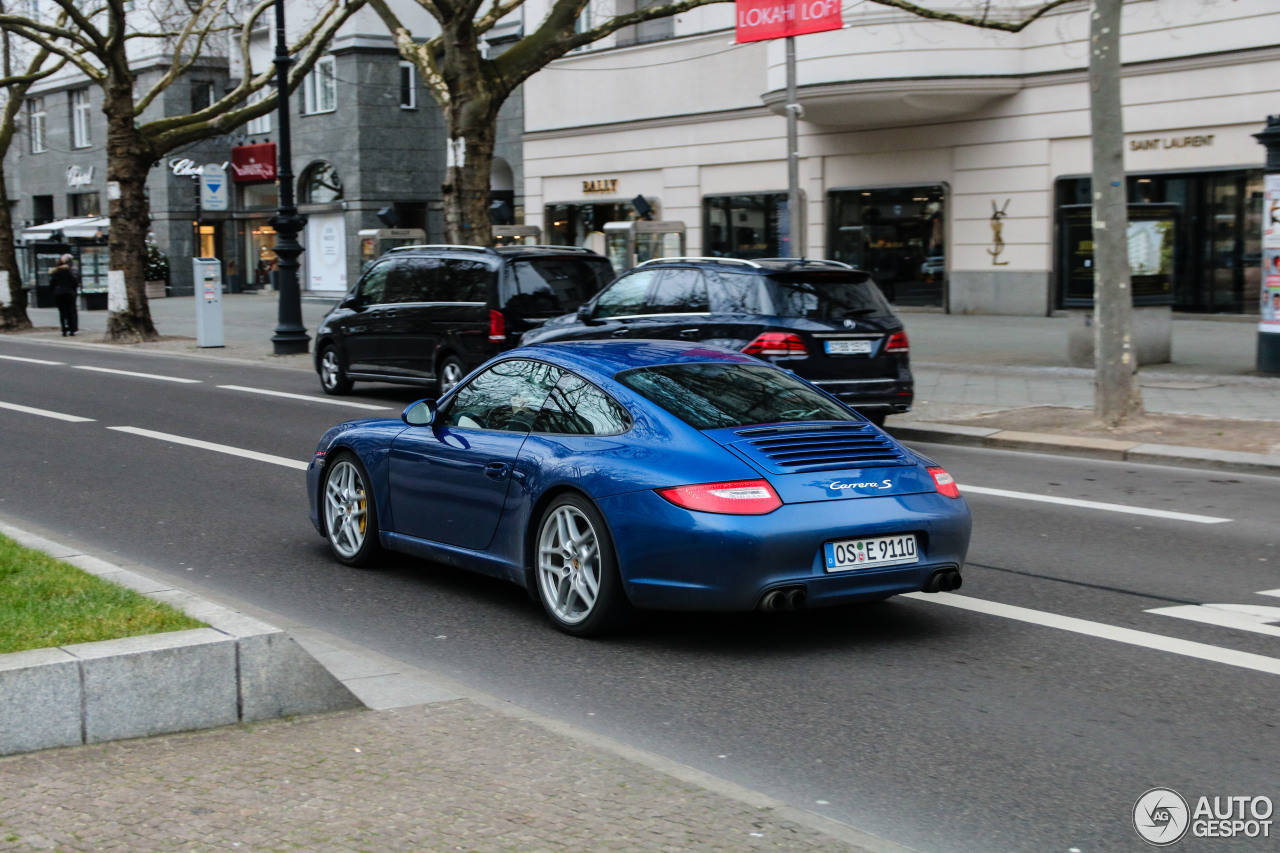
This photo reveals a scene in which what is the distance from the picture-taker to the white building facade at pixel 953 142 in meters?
24.3

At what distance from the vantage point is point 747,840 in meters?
4.07

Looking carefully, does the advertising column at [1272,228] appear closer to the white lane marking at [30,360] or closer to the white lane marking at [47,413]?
the white lane marking at [47,413]

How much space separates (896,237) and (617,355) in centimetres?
2298

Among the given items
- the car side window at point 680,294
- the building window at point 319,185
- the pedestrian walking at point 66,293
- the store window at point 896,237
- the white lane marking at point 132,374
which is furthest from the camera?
the building window at point 319,185

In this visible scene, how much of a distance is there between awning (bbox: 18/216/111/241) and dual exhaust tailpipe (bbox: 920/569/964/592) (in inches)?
1980

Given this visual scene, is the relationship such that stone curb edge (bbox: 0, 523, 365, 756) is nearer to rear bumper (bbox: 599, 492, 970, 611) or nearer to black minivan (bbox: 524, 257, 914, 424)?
rear bumper (bbox: 599, 492, 970, 611)

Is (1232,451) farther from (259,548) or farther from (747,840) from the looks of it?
(747,840)

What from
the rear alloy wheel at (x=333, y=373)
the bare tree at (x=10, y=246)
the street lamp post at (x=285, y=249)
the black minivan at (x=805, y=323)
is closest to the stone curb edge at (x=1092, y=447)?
the black minivan at (x=805, y=323)

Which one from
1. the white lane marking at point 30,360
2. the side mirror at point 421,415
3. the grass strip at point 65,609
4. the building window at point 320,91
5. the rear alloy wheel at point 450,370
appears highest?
the building window at point 320,91

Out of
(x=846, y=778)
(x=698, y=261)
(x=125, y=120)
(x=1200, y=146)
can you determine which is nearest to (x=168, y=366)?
(x=125, y=120)

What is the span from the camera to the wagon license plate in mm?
6133

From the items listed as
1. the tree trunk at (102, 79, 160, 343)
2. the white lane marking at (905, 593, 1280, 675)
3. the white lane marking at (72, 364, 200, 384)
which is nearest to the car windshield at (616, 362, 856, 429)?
the white lane marking at (905, 593, 1280, 675)

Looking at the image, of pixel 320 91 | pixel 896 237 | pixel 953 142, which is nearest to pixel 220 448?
pixel 953 142

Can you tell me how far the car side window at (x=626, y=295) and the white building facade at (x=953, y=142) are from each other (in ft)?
22.6
